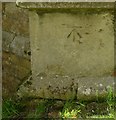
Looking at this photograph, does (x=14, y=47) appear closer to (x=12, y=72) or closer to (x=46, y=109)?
(x=12, y=72)

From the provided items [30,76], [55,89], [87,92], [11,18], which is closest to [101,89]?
[87,92]

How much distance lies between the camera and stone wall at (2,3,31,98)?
3543 millimetres

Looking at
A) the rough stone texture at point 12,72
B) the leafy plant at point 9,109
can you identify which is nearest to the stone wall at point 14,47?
the rough stone texture at point 12,72

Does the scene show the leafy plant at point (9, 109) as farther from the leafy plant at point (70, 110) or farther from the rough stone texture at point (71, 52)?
the leafy plant at point (70, 110)

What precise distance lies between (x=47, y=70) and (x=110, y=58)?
502mm

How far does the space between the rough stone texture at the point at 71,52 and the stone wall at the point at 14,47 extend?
12.9 inches

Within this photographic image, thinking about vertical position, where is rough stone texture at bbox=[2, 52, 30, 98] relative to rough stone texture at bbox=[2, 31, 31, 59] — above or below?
below

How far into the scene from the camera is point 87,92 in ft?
10.3

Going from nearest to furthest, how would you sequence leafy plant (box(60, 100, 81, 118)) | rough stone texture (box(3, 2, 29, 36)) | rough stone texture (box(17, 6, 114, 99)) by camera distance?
leafy plant (box(60, 100, 81, 118)) < rough stone texture (box(17, 6, 114, 99)) < rough stone texture (box(3, 2, 29, 36))

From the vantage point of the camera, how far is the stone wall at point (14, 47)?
3543 mm

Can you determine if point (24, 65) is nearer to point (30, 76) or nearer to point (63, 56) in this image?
point (30, 76)

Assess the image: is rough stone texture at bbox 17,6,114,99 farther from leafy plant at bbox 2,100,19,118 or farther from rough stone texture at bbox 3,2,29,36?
rough stone texture at bbox 3,2,29,36

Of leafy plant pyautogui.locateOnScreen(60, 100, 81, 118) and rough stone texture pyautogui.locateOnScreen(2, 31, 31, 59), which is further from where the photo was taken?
rough stone texture pyautogui.locateOnScreen(2, 31, 31, 59)

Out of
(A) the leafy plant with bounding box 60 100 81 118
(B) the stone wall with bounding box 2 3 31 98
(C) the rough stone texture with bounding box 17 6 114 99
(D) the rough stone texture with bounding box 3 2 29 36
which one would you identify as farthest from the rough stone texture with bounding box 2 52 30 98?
(A) the leafy plant with bounding box 60 100 81 118
